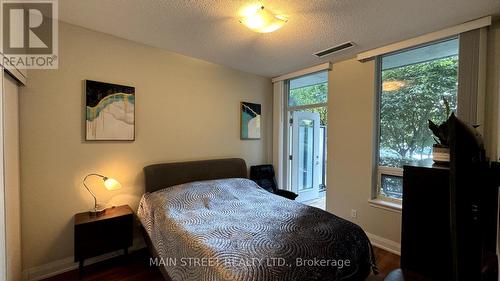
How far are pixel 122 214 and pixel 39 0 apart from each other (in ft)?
6.75

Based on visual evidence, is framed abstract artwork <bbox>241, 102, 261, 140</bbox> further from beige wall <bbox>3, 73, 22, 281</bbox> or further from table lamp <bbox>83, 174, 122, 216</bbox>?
beige wall <bbox>3, 73, 22, 281</bbox>

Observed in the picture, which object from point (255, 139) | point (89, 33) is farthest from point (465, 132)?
point (255, 139)

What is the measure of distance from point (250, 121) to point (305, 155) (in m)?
1.47

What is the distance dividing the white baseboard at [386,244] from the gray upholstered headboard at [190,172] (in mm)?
1942

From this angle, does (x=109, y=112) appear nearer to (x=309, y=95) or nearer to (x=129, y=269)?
(x=129, y=269)

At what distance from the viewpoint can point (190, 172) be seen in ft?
9.69

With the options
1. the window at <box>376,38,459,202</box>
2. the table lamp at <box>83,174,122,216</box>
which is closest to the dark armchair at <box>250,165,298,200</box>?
the window at <box>376,38,459,202</box>

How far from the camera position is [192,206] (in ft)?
7.59

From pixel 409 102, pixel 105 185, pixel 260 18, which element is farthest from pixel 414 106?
pixel 105 185

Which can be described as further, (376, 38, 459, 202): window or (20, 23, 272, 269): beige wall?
(376, 38, 459, 202): window

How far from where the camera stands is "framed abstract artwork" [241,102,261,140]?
12.1ft

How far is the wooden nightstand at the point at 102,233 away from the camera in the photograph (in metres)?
2.05

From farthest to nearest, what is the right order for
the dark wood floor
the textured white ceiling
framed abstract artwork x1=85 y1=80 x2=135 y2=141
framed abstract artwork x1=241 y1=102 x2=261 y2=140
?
framed abstract artwork x1=241 y1=102 x2=261 y2=140
framed abstract artwork x1=85 y1=80 x2=135 y2=141
the dark wood floor
the textured white ceiling
